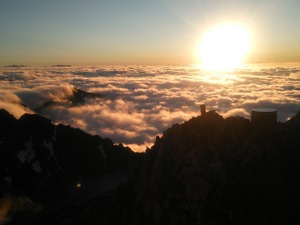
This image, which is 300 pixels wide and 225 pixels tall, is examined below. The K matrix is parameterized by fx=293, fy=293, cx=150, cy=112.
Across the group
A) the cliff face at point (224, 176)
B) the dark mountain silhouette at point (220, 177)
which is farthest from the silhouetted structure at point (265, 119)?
the cliff face at point (224, 176)

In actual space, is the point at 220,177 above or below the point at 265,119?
below

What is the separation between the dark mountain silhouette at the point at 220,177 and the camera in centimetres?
5041

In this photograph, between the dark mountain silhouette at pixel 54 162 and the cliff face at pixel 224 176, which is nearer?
the cliff face at pixel 224 176

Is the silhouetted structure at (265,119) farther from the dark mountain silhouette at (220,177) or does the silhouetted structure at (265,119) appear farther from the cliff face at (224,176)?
the cliff face at (224,176)

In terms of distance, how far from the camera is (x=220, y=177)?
53344mm

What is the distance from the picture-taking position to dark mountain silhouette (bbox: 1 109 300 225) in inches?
1984

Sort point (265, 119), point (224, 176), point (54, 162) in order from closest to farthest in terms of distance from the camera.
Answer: point (224, 176)
point (265, 119)
point (54, 162)

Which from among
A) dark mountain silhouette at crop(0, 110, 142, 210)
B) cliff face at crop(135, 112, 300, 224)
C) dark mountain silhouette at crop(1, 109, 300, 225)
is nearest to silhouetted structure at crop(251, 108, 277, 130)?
dark mountain silhouette at crop(1, 109, 300, 225)

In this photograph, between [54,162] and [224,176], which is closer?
[224,176]

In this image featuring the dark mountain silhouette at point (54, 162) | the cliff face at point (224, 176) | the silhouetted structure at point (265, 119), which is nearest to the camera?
the cliff face at point (224, 176)

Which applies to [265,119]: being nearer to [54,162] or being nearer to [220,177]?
[220,177]

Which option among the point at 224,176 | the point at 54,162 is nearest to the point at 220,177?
the point at 224,176

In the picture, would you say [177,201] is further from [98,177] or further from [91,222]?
[98,177]

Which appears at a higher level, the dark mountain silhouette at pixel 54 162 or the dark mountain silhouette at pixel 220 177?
the dark mountain silhouette at pixel 220 177
